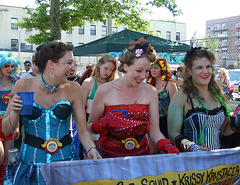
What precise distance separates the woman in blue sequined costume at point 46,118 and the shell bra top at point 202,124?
3.68 feet

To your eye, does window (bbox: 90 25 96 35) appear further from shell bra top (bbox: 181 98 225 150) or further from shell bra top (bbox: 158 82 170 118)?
shell bra top (bbox: 181 98 225 150)

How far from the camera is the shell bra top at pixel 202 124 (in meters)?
2.81

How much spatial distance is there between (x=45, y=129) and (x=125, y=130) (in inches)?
31.1

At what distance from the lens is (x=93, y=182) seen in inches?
85.9

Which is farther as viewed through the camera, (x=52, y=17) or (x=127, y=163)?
(x=52, y=17)

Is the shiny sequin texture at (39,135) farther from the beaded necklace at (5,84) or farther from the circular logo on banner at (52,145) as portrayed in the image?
the beaded necklace at (5,84)

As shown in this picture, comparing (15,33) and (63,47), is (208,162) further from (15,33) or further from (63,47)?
(15,33)

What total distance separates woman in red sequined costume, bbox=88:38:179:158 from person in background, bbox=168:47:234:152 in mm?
273

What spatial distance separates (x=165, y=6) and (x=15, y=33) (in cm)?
3356

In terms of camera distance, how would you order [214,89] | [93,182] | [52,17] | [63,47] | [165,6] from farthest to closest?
1. [165,6]
2. [52,17]
3. [214,89]
4. [63,47]
5. [93,182]

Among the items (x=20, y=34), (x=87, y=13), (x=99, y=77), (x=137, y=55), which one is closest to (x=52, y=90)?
(x=137, y=55)

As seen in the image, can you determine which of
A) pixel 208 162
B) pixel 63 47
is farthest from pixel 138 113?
pixel 63 47

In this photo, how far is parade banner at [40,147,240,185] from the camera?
215 cm

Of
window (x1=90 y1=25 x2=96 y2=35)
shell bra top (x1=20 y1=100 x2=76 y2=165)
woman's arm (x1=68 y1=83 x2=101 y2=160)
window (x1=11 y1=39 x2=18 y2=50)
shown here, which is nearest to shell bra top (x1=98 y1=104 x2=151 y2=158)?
woman's arm (x1=68 y1=83 x2=101 y2=160)
